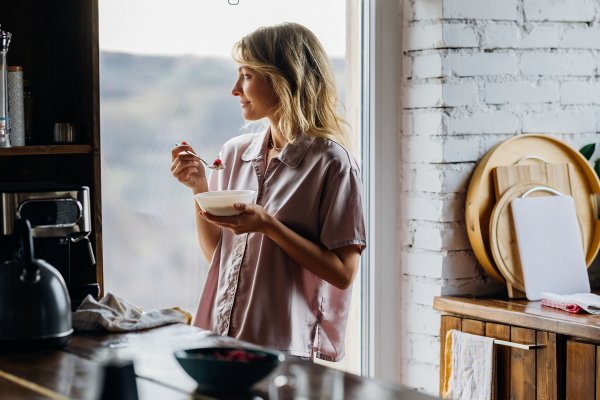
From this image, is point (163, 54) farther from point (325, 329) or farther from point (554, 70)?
point (554, 70)

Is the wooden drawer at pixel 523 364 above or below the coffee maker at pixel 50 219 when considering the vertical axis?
below

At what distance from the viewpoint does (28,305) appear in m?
2.06

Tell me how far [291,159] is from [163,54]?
0.66 m

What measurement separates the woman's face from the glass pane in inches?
17.6

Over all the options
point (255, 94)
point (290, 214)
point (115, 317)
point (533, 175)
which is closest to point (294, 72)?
point (255, 94)

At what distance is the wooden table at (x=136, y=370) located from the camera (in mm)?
1714

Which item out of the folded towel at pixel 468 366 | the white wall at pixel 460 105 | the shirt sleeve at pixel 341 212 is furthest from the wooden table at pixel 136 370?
the white wall at pixel 460 105

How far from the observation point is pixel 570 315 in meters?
2.94

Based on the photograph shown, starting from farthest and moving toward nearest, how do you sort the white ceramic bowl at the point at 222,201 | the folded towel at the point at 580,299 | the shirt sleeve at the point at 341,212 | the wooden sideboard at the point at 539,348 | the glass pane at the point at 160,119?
the glass pane at the point at 160,119 < the folded towel at the point at 580,299 < the wooden sideboard at the point at 539,348 < the shirt sleeve at the point at 341,212 < the white ceramic bowl at the point at 222,201

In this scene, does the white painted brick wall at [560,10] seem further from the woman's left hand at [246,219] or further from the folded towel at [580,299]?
the woman's left hand at [246,219]

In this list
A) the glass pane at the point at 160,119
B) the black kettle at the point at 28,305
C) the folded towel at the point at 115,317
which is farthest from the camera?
the glass pane at the point at 160,119

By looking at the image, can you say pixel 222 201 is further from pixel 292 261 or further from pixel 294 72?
pixel 294 72

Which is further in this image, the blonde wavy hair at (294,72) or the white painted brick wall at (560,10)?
the white painted brick wall at (560,10)

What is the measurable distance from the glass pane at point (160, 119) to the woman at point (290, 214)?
37 centimetres
